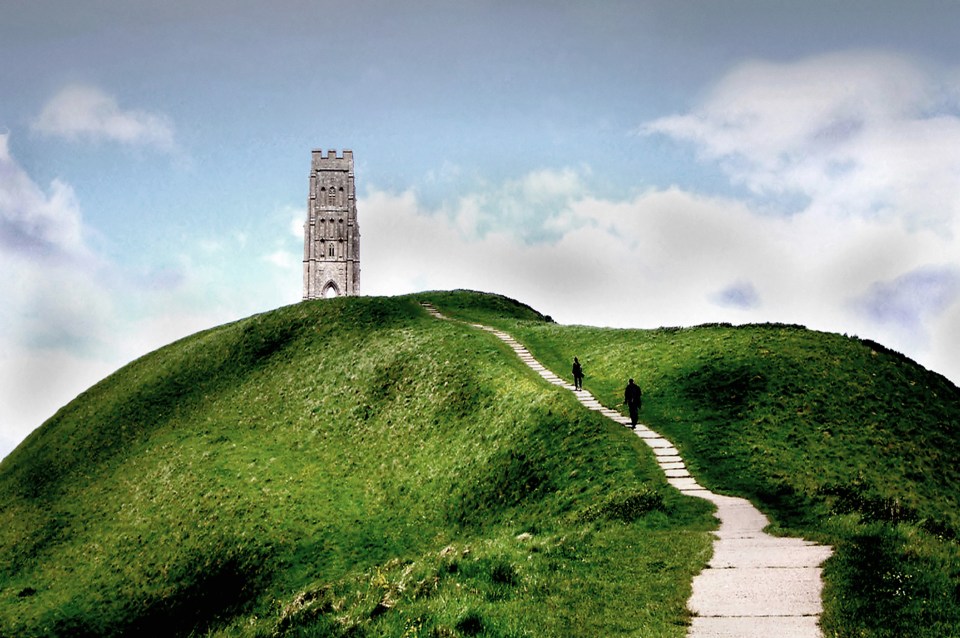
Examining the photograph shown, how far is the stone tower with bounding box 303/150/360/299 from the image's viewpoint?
169m

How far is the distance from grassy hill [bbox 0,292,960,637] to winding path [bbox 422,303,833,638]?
50 centimetres

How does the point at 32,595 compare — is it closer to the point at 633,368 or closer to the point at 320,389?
the point at 320,389

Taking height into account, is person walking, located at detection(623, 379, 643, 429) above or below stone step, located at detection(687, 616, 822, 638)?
above

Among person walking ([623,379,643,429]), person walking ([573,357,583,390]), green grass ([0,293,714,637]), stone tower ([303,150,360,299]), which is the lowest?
green grass ([0,293,714,637])

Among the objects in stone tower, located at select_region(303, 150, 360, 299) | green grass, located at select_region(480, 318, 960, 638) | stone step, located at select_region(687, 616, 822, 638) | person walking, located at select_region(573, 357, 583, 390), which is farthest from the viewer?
stone tower, located at select_region(303, 150, 360, 299)

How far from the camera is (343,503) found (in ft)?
128

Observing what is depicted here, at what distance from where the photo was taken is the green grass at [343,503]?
16.1 meters

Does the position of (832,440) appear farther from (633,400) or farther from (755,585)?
(755,585)

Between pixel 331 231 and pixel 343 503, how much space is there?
13776 centimetres

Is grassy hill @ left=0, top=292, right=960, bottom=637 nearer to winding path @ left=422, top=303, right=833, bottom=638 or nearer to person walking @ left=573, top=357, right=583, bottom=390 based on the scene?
winding path @ left=422, top=303, right=833, bottom=638

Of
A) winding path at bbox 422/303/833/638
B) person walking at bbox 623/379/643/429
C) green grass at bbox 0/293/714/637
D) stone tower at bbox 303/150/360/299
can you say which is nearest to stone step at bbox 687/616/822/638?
winding path at bbox 422/303/833/638

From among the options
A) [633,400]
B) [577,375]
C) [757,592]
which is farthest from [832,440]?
[757,592]

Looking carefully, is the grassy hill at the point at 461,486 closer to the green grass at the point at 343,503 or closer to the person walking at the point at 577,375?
the green grass at the point at 343,503

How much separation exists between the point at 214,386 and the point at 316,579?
31682 millimetres
